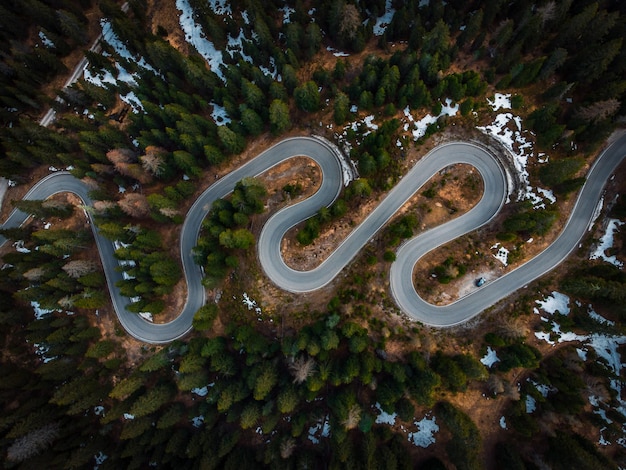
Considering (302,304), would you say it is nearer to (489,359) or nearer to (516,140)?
(489,359)

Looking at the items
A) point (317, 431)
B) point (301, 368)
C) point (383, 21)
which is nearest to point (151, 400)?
point (301, 368)

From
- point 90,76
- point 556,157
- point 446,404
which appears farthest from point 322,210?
point 90,76

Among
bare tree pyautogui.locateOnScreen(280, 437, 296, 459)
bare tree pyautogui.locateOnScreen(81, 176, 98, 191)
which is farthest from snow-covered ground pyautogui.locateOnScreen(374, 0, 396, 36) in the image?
bare tree pyautogui.locateOnScreen(280, 437, 296, 459)

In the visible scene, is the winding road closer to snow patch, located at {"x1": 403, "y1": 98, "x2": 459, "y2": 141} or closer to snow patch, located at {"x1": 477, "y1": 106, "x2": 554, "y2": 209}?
snow patch, located at {"x1": 477, "y1": 106, "x2": 554, "y2": 209}

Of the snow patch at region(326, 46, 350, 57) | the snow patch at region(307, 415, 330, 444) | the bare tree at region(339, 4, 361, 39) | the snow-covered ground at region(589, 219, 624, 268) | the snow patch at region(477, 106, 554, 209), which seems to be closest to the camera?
the snow-covered ground at region(589, 219, 624, 268)

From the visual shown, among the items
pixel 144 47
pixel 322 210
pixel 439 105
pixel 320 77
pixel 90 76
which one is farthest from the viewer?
pixel 90 76

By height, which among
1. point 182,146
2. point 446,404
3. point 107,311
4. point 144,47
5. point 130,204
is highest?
point 144,47

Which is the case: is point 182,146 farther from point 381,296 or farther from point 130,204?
point 381,296
